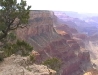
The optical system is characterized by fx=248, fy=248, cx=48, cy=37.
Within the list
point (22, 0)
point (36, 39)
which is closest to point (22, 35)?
point (36, 39)

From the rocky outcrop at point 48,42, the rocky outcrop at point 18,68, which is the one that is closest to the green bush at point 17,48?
the rocky outcrop at point 18,68

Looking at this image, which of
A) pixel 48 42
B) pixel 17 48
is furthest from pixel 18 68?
pixel 48 42

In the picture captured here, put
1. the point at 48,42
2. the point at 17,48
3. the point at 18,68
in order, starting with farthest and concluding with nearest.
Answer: the point at 48,42, the point at 17,48, the point at 18,68

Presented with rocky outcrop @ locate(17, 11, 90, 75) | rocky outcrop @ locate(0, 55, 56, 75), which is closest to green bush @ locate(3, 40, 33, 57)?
rocky outcrop @ locate(0, 55, 56, 75)

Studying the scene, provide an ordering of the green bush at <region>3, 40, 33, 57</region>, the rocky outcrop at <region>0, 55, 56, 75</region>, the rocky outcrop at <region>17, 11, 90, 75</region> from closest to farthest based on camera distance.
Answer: the rocky outcrop at <region>0, 55, 56, 75</region>
the green bush at <region>3, 40, 33, 57</region>
the rocky outcrop at <region>17, 11, 90, 75</region>

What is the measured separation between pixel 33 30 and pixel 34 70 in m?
59.1

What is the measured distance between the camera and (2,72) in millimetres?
21375

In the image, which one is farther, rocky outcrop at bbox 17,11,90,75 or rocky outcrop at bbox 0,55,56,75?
rocky outcrop at bbox 17,11,90,75

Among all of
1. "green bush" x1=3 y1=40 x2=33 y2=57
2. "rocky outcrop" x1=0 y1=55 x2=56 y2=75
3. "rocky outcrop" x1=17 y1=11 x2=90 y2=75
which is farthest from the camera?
"rocky outcrop" x1=17 y1=11 x2=90 y2=75

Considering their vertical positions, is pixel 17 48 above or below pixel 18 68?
below

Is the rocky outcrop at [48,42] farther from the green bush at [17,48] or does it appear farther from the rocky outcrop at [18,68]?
the rocky outcrop at [18,68]

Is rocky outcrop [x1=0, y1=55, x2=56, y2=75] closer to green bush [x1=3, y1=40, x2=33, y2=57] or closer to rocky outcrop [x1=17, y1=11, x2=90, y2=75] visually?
green bush [x1=3, y1=40, x2=33, y2=57]

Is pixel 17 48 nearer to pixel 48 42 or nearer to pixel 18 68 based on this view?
pixel 18 68

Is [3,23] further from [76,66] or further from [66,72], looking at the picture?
[76,66]
